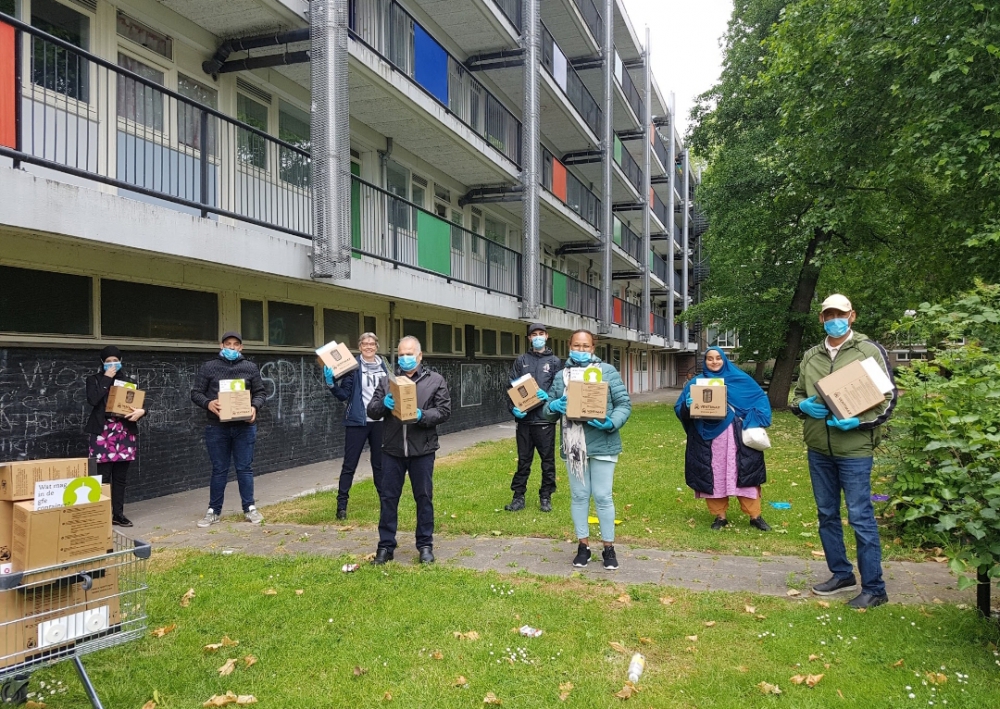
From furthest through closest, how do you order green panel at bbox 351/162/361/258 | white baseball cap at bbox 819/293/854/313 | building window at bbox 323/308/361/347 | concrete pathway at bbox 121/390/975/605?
building window at bbox 323/308/361/347, green panel at bbox 351/162/361/258, concrete pathway at bbox 121/390/975/605, white baseball cap at bbox 819/293/854/313

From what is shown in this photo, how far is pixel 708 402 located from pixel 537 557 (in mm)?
2243

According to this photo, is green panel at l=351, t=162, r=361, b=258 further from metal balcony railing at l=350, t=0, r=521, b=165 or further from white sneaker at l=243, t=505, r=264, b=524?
white sneaker at l=243, t=505, r=264, b=524

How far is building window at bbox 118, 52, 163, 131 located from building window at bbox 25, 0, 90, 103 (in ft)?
1.48

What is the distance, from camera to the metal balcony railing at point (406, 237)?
11836 mm

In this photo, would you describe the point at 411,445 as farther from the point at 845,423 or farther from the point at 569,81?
the point at 569,81

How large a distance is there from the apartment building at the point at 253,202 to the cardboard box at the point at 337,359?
1823 millimetres

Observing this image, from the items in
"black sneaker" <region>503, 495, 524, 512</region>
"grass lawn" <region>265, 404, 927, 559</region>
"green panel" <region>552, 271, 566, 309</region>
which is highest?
"green panel" <region>552, 271, 566, 309</region>

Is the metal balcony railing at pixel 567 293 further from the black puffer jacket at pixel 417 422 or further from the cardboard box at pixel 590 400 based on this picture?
the cardboard box at pixel 590 400

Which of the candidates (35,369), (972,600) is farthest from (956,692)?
(35,369)

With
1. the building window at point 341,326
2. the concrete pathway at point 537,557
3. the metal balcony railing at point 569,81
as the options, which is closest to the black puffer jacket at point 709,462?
the concrete pathway at point 537,557

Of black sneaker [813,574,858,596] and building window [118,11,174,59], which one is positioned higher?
building window [118,11,174,59]

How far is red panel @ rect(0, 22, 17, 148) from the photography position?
571 centimetres

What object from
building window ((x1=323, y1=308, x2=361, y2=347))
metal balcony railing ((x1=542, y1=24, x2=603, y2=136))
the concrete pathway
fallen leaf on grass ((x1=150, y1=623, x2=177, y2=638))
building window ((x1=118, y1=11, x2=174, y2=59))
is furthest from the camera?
metal balcony railing ((x1=542, y1=24, x2=603, y2=136))

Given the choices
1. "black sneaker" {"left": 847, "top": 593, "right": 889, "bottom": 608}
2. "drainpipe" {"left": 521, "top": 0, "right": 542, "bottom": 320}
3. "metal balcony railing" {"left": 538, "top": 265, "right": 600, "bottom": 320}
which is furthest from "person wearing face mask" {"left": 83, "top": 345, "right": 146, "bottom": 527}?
"metal balcony railing" {"left": 538, "top": 265, "right": 600, "bottom": 320}
